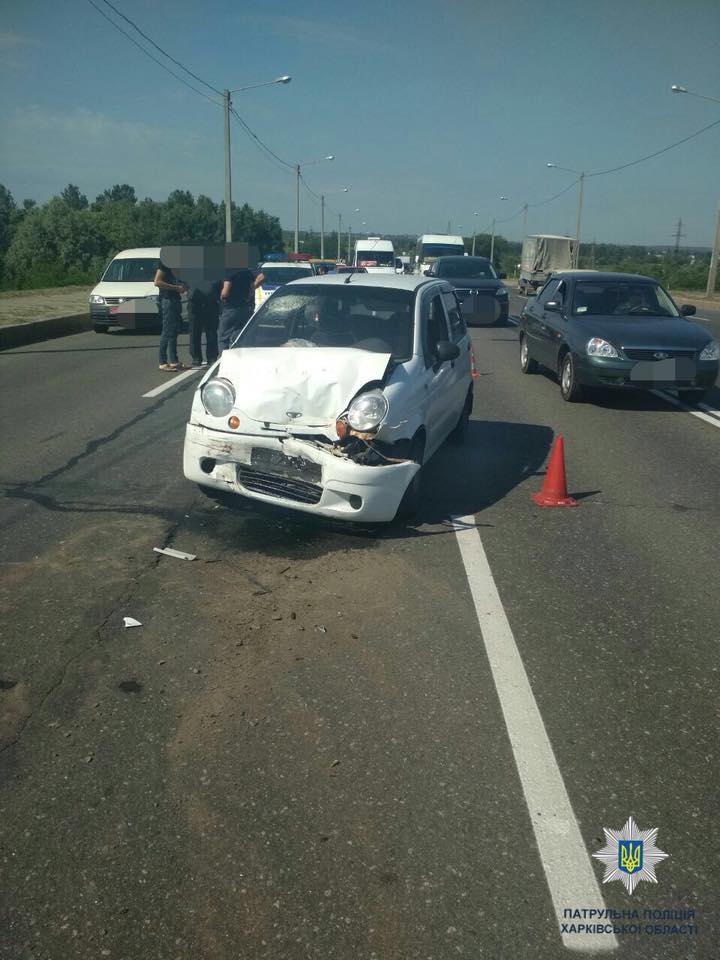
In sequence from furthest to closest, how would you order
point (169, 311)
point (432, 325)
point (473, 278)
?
point (473, 278) < point (169, 311) < point (432, 325)

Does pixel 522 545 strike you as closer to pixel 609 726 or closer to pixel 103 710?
pixel 609 726

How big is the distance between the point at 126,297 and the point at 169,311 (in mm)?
6832

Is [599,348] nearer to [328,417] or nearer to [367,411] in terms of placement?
[367,411]

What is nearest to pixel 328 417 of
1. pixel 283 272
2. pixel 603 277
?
pixel 603 277

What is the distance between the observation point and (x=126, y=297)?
66.0 feet

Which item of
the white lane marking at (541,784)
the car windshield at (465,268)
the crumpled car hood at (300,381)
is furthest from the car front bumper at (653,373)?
the car windshield at (465,268)

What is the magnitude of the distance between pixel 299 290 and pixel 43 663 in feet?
13.6

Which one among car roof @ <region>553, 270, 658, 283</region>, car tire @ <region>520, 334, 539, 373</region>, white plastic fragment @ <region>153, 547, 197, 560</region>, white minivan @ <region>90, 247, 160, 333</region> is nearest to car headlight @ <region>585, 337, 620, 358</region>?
car roof @ <region>553, 270, 658, 283</region>

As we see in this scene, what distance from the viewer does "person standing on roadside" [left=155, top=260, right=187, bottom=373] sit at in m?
13.6

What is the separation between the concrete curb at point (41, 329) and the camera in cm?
1798

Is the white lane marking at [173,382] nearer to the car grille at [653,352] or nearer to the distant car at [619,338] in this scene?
the distant car at [619,338]

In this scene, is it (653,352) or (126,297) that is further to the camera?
(126,297)

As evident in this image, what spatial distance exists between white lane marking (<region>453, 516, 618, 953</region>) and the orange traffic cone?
6.88 feet

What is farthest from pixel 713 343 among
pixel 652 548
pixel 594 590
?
pixel 594 590
